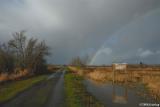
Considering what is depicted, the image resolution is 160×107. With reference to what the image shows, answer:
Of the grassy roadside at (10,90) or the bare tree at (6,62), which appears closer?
the grassy roadside at (10,90)

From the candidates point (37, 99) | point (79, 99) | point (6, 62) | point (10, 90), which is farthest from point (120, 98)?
point (6, 62)

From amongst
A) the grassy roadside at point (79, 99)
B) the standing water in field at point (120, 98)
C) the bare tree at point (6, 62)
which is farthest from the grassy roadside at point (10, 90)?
the bare tree at point (6, 62)

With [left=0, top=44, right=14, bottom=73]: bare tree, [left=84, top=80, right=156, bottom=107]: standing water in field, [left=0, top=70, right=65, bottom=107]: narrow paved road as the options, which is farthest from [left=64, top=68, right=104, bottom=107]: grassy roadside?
[left=0, top=44, right=14, bottom=73]: bare tree

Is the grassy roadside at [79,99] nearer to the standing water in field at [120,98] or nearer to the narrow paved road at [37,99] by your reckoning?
the narrow paved road at [37,99]

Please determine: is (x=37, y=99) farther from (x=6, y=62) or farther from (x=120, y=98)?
(x=6, y=62)

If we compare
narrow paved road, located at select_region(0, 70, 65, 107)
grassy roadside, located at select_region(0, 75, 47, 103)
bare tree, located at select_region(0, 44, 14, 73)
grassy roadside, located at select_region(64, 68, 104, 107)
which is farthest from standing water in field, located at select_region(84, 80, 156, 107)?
bare tree, located at select_region(0, 44, 14, 73)

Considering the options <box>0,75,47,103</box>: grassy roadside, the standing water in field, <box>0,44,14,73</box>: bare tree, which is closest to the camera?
the standing water in field

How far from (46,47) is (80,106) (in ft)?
223

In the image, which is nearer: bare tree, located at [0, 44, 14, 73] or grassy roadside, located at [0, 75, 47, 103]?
grassy roadside, located at [0, 75, 47, 103]

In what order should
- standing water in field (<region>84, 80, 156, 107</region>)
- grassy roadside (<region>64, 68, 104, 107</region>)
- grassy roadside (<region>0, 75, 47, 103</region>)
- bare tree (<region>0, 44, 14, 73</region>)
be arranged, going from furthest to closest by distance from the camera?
1. bare tree (<region>0, 44, 14, 73</region>)
2. grassy roadside (<region>0, 75, 47, 103</region>)
3. standing water in field (<region>84, 80, 156, 107</region>)
4. grassy roadside (<region>64, 68, 104, 107</region>)

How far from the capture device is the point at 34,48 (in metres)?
79.6

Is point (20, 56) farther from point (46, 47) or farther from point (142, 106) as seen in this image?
point (142, 106)

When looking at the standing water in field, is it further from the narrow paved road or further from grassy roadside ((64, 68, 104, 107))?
the narrow paved road

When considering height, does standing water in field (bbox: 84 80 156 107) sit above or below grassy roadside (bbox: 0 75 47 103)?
below
